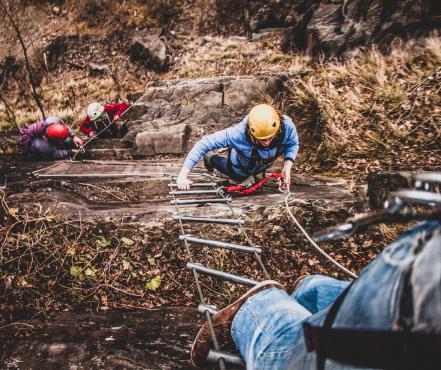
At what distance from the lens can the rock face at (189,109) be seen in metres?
7.40

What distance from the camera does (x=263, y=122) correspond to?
4074mm

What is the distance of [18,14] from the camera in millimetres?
16344

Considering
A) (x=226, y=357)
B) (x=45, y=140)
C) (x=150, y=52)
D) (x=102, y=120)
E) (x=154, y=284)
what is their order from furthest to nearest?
1. (x=150, y=52)
2. (x=102, y=120)
3. (x=45, y=140)
4. (x=154, y=284)
5. (x=226, y=357)

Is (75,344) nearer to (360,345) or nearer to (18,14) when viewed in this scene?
(360,345)

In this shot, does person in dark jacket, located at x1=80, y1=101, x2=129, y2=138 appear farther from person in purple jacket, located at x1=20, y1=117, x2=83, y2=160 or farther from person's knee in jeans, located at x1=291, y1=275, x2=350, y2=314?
person's knee in jeans, located at x1=291, y1=275, x2=350, y2=314

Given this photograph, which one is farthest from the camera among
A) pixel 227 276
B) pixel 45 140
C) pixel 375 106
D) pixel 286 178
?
pixel 45 140

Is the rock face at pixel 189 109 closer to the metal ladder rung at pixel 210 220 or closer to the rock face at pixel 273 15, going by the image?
the metal ladder rung at pixel 210 220

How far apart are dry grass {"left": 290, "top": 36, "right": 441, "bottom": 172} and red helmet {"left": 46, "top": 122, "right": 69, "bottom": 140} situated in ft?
15.7

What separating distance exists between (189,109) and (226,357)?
7154 millimetres

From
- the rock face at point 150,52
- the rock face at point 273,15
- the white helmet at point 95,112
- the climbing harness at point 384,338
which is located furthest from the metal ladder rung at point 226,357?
the rock face at point 273,15

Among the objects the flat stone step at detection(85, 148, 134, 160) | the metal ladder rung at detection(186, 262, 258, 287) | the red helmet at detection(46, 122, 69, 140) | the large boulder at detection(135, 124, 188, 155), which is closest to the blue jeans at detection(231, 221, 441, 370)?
the metal ladder rung at detection(186, 262, 258, 287)

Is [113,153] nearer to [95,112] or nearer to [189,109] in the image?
[95,112]

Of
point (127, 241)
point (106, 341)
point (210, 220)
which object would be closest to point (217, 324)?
point (106, 341)

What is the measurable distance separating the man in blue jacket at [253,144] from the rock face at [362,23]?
14.4 ft
